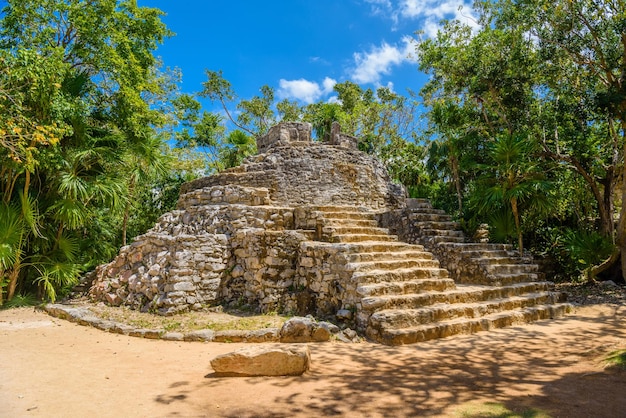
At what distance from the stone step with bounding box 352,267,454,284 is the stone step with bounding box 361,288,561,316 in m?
0.39

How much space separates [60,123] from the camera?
725cm

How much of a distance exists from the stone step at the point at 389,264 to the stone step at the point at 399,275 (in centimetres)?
9

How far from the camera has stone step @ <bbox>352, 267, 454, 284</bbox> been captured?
5.56 meters

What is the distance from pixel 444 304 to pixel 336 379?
280 centimetres

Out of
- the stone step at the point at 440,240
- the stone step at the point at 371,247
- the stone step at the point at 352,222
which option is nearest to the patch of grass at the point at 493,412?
the stone step at the point at 371,247

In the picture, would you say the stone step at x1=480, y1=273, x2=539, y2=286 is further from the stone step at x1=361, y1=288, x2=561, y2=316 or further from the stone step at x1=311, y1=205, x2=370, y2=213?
the stone step at x1=311, y1=205, x2=370, y2=213

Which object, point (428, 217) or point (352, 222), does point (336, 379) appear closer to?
point (352, 222)

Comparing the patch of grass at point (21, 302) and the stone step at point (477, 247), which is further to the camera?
the stone step at point (477, 247)

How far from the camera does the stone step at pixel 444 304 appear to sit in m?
5.10

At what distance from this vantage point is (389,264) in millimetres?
6125

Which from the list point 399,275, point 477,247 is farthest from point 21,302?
point 477,247

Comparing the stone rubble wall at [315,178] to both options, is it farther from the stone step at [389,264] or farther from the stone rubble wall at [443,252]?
the stone step at [389,264]

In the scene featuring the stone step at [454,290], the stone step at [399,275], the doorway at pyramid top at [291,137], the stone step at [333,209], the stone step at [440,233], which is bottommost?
the stone step at [454,290]

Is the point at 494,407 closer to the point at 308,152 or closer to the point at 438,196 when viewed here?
the point at 308,152
